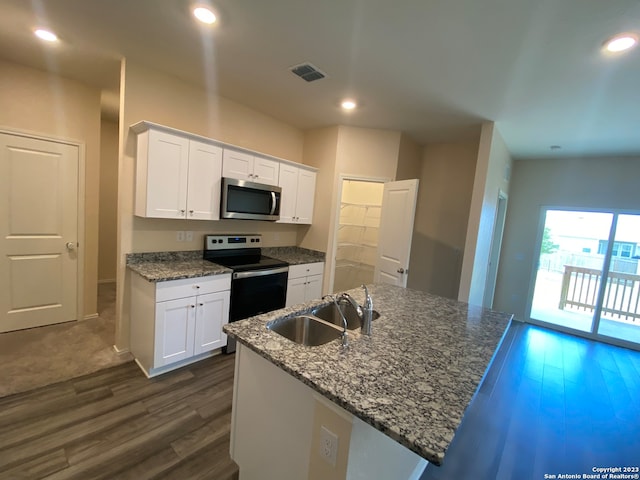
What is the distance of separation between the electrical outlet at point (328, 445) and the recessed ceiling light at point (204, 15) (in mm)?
2376

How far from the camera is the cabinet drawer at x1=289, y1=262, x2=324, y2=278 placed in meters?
3.43

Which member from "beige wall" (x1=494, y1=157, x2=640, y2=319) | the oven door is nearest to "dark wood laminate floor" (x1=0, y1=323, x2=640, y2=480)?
the oven door

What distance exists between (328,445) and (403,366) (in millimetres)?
440

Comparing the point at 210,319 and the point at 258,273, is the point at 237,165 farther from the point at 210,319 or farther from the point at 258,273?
the point at 210,319

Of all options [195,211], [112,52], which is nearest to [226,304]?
[195,211]

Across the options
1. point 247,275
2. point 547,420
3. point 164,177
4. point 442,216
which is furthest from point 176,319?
point 442,216

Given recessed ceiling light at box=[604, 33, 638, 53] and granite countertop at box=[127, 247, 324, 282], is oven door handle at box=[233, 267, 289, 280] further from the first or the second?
recessed ceiling light at box=[604, 33, 638, 53]

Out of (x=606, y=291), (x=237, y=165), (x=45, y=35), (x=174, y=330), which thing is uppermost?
(x=45, y=35)

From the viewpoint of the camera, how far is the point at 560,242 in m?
4.70

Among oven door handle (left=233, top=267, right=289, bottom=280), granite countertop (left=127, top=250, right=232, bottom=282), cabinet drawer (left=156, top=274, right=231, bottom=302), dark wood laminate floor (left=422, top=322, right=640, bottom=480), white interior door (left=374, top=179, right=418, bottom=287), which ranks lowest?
dark wood laminate floor (left=422, top=322, right=640, bottom=480)

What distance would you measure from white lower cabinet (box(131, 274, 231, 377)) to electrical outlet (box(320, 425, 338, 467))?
181 centimetres

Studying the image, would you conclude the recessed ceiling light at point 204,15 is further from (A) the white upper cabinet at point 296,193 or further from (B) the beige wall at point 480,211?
(B) the beige wall at point 480,211

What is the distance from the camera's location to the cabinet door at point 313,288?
3.68m

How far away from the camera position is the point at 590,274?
177 inches
